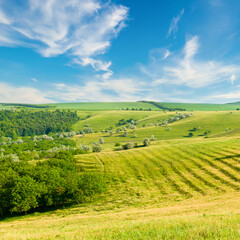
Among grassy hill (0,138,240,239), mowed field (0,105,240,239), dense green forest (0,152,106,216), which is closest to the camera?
grassy hill (0,138,240,239)

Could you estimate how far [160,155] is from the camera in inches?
3083

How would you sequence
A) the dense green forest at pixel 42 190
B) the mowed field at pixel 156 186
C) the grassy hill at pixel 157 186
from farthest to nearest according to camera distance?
1. the dense green forest at pixel 42 190
2. the mowed field at pixel 156 186
3. the grassy hill at pixel 157 186

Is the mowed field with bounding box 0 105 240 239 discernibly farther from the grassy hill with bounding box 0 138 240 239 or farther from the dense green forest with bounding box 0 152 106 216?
the dense green forest with bounding box 0 152 106 216

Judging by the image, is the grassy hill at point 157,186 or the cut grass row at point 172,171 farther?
the cut grass row at point 172,171

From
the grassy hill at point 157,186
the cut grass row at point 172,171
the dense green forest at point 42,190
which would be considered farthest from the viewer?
the dense green forest at point 42,190

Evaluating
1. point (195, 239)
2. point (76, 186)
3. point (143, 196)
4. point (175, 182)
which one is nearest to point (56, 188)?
point (76, 186)

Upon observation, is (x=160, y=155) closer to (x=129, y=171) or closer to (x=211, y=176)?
(x=129, y=171)

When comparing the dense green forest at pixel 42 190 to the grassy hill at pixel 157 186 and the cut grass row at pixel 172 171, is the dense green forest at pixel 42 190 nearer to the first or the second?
the grassy hill at pixel 157 186

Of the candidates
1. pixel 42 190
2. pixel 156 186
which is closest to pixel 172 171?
pixel 156 186

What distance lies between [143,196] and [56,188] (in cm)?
2888

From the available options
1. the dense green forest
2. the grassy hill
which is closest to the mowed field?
the grassy hill

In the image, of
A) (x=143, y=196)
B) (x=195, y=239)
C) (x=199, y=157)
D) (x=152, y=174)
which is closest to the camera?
(x=195, y=239)

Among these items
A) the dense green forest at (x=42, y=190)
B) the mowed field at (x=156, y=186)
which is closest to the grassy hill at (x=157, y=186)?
the mowed field at (x=156, y=186)

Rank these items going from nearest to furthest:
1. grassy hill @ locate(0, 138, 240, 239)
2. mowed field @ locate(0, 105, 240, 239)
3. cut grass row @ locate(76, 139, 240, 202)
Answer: grassy hill @ locate(0, 138, 240, 239), mowed field @ locate(0, 105, 240, 239), cut grass row @ locate(76, 139, 240, 202)
